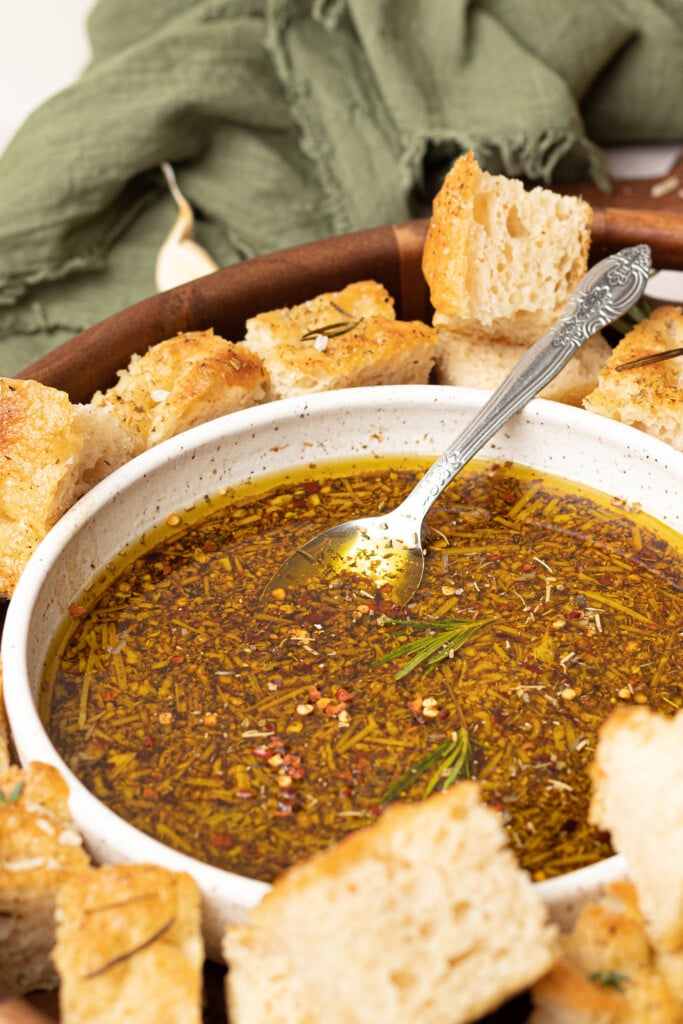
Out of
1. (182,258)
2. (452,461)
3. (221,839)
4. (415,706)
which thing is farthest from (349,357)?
(221,839)

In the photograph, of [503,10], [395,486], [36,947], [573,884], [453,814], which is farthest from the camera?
[503,10]

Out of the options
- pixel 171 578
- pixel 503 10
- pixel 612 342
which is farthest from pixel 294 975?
pixel 503 10

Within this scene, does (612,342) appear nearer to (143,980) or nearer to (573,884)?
(573,884)

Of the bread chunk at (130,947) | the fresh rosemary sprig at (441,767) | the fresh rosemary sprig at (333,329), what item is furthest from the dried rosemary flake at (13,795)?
the fresh rosemary sprig at (333,329)

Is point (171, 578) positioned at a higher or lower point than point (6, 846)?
lower

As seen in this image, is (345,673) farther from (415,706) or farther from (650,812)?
(650,812)

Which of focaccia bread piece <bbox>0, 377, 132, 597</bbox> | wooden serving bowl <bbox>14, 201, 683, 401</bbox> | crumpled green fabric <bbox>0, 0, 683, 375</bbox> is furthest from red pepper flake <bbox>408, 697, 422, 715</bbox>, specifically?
crumpled green fabric <bbox>0, 0, 683, 375</bbox>
